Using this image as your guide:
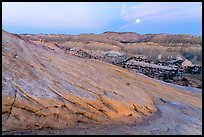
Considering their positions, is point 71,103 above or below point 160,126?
above

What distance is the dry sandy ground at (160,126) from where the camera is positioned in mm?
9195

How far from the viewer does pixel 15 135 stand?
842cm

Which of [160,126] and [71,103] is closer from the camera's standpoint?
[71,103]

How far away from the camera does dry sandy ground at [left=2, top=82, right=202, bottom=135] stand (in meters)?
9.20

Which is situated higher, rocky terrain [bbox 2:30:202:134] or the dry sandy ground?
rocky terrain [bbox 2:30:202:134]

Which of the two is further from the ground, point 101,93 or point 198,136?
point 101,93

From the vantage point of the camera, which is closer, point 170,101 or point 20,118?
point 20,118

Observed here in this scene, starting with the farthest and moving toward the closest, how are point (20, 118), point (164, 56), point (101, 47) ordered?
point (101, 47) → point (164, 56) → point (20, 118)

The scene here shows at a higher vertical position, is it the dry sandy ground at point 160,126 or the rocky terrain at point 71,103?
the rocky terrain at point 71,103

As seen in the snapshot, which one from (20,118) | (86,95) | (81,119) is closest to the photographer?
(20,118)

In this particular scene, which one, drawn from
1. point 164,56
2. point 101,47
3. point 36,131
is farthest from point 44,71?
point 101,47

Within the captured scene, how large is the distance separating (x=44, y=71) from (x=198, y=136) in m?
5.14

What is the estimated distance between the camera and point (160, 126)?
10664mm

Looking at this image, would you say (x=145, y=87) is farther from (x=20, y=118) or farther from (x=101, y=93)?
(x=20, y=118)
